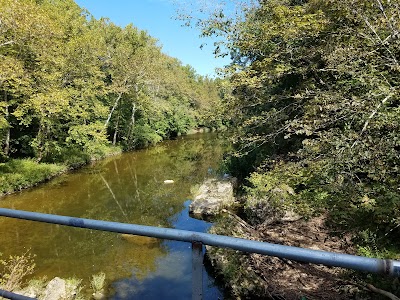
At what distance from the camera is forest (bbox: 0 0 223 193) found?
14.8 metres

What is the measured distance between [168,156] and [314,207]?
20.7 m

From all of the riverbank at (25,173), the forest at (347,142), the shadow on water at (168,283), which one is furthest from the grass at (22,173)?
the forest at (347,142)

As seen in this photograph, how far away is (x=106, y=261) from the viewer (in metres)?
8.57

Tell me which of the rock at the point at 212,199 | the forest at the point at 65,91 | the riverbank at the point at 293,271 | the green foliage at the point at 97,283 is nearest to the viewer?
the riverbank at the point at 293,271

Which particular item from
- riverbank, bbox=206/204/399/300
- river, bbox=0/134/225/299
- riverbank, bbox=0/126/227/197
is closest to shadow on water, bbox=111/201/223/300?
river, bbox=0/134/225/299

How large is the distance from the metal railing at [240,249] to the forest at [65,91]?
9.86 meters

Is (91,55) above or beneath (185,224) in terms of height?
above

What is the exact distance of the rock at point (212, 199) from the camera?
11562mm

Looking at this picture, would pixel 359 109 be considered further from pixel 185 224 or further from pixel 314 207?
pixel 185 224

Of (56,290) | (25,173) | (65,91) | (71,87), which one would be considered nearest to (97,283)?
(56,290)

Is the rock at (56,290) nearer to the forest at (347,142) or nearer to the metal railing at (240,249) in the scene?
the forest at (347,142)

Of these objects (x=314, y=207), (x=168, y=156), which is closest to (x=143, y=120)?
(x=168, y=156)

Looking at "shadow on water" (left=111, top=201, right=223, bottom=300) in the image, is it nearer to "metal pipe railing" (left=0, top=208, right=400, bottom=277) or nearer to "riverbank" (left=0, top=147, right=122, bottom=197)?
"metal pipe railing" (left=0, top=208, right=400, bottom=277)

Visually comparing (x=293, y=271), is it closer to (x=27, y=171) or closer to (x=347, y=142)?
(x=347, y=142)
